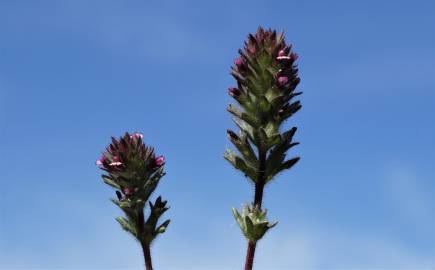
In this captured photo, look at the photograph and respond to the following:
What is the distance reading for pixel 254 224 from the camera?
4543 mm

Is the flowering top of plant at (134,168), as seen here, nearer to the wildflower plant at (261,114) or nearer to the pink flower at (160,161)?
the pink flower at (160,161)

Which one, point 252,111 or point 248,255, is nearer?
point 248,255

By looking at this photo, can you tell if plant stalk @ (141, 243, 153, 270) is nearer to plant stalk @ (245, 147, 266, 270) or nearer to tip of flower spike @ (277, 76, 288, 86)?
plant stalk @ (245, 147, 266, 270)

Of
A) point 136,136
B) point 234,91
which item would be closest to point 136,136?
point 136,136

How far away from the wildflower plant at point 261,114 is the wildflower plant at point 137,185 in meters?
0.81

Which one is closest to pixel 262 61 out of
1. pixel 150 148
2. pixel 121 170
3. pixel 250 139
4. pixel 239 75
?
pixel 239 75

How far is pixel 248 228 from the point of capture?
4570 millimetres

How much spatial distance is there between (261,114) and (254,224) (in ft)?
3.68

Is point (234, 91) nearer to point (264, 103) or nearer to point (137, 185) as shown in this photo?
point (264, 103)

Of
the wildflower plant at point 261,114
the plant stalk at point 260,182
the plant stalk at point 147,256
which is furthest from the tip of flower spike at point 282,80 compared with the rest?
the plant stalk at point 147,256

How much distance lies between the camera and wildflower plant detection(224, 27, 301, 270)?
4.72 m

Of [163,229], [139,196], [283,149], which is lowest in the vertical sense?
[163,229]

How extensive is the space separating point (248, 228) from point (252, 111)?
121 cm

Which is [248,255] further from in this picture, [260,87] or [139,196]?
[260,87]
